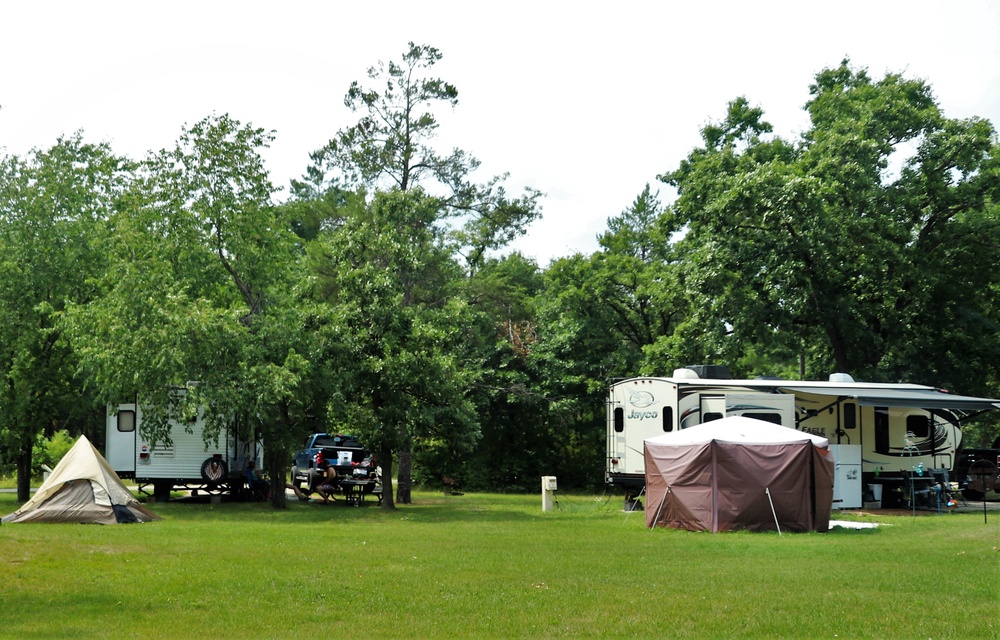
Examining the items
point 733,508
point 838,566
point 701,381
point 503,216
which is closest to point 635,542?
point 733,508

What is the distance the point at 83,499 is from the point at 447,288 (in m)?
16.7

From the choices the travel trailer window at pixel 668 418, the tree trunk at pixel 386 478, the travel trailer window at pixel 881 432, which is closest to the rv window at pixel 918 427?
the travel trailer window at pixel 881 432

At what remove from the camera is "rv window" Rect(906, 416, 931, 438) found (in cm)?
2636

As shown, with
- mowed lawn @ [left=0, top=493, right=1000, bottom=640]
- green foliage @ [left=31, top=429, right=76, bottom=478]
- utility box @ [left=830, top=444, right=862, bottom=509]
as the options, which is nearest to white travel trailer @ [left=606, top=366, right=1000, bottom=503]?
utility box @ [left=830, top=444, right=862, bottom=509]

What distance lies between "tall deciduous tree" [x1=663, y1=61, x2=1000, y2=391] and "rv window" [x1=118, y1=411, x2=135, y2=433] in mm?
15425

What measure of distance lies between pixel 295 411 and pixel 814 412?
1212 cm

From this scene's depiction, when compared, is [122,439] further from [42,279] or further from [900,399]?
[900,399]

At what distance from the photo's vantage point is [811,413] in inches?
997

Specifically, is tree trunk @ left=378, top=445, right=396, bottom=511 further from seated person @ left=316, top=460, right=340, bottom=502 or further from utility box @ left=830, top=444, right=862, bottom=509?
utility box @ left=830, top=444, right=862, bottom=509

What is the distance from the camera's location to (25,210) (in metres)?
28.5

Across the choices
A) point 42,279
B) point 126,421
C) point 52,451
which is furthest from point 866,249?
point 52,451

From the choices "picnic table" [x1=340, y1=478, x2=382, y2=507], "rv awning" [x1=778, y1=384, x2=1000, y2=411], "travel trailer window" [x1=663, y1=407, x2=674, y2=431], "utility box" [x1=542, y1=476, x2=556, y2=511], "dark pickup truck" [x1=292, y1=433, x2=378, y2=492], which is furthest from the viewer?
"dark pickup truck" [x1=292, y1=433, x2=378, y2=492]

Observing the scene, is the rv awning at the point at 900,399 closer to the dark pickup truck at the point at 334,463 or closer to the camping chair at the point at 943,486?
the camping chair at the point at 943,486

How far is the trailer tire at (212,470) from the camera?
27.0 meters
